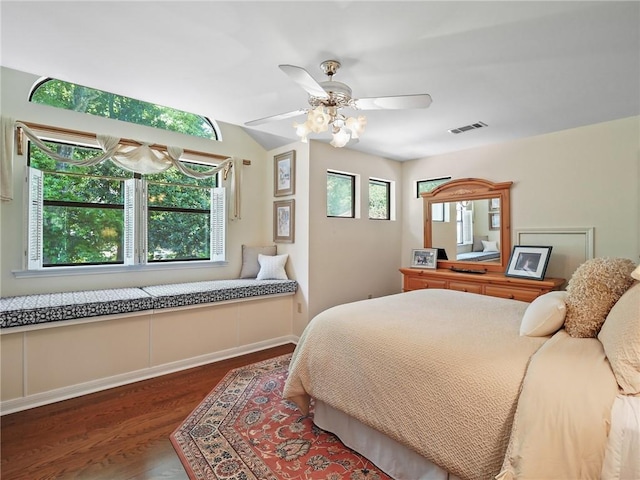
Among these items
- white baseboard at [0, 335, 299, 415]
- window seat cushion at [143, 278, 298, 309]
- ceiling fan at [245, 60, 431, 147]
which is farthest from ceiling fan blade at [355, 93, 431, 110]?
white baseboard at [0, 335, 299, 415]

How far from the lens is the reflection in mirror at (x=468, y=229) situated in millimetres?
4016

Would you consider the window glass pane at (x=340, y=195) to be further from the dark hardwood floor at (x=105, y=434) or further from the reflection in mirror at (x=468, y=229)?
the dark hardwood floor at (x=105, y=434)

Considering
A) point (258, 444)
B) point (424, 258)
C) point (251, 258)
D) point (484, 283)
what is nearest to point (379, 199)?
point (424, 258)

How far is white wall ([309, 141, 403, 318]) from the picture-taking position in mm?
3957

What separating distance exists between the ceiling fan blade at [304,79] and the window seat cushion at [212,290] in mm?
2294

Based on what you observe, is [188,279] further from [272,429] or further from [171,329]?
[272,429]

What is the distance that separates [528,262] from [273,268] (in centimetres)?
292

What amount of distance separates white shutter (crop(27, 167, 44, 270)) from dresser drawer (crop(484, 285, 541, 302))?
15.0 feet

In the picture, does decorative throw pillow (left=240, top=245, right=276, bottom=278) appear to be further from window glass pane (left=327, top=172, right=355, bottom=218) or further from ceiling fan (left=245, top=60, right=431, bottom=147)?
ceiling fan (left=245, top=60, right=431, bottom=147)

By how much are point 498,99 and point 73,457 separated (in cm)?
390

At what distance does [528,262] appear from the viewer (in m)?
3.54

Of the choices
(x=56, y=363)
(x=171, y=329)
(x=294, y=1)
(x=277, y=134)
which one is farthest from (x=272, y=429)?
(x=277, y=134)

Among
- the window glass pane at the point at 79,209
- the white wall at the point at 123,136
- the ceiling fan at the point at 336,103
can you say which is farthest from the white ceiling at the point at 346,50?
the window glass pane at the point at 79,209

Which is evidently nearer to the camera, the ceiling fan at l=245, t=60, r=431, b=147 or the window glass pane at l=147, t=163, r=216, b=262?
the ceiling fan at l=245, t=60, r=431, b=147
